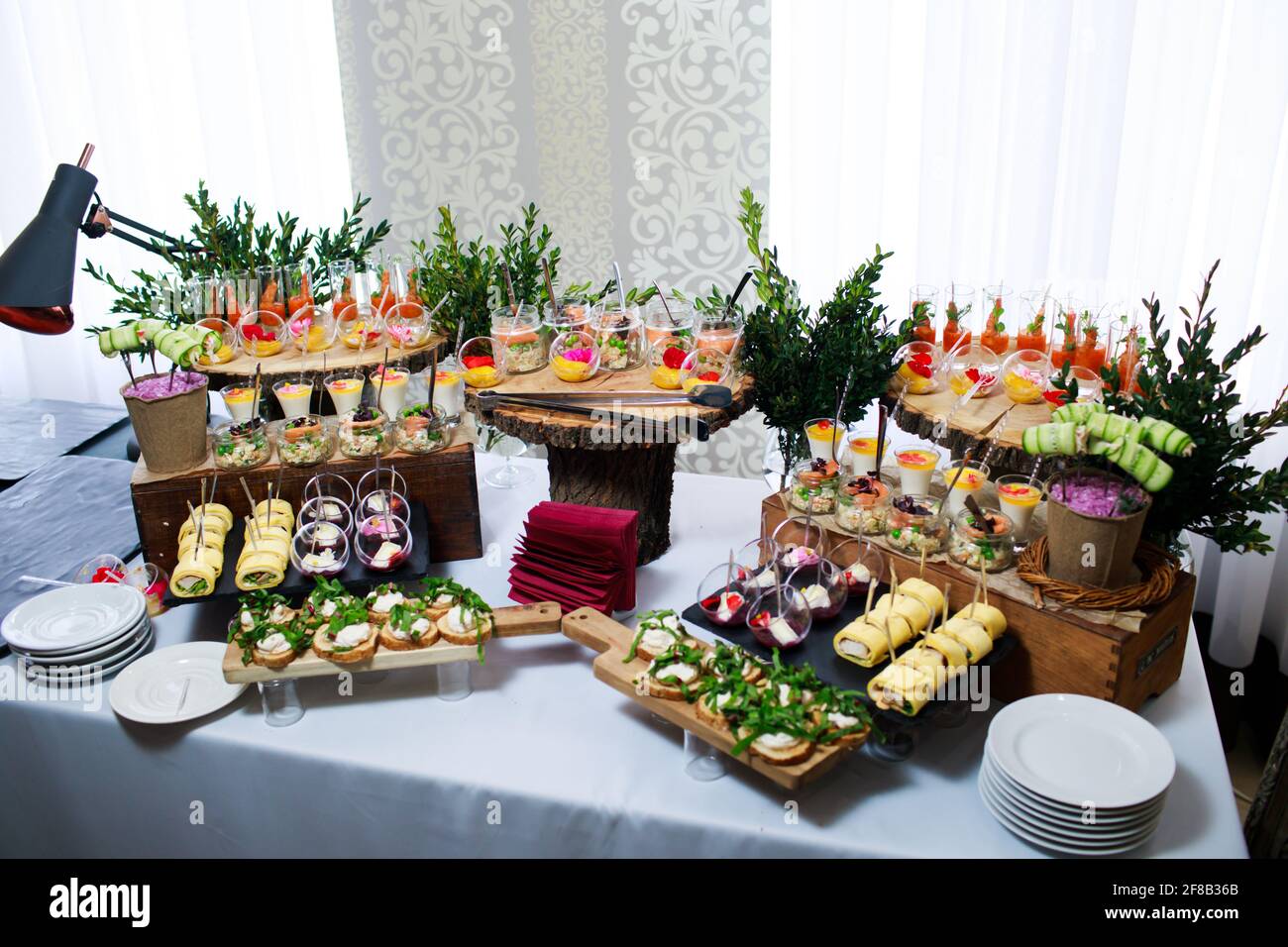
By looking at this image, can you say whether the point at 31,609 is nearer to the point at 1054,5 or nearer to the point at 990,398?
the point at 990,398

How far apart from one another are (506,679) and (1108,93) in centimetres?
240

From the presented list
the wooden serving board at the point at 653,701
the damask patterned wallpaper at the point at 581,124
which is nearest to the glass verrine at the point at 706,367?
the wooden serving board at the point at 653,701

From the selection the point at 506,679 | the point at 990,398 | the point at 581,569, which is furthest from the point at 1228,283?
the point at 506,679

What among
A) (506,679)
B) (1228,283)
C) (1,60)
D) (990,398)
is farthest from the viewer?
(1,60)

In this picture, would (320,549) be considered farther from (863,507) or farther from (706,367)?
(863,507)

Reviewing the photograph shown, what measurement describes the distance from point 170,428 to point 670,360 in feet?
3.44

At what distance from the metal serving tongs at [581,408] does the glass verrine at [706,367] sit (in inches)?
4.9

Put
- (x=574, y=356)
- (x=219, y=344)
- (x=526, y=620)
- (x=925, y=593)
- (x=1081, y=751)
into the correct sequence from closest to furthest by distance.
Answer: (x=1081, y=751) → (x=925, y=593) → (x=526, y=620) → (x=574, y=356) → (x=219, y=344)

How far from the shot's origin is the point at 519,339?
2.38 meters

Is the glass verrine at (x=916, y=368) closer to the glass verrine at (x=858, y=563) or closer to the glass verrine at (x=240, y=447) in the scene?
the glass verrine at (x=858, y=563)

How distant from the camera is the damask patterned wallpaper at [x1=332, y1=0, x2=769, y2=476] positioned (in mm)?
3596

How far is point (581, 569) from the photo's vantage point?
79.7 inches

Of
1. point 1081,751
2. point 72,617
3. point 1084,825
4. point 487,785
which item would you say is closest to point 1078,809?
point 1084,825

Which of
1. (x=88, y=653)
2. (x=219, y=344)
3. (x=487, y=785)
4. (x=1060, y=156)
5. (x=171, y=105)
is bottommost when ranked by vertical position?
(x=487, y=785)
